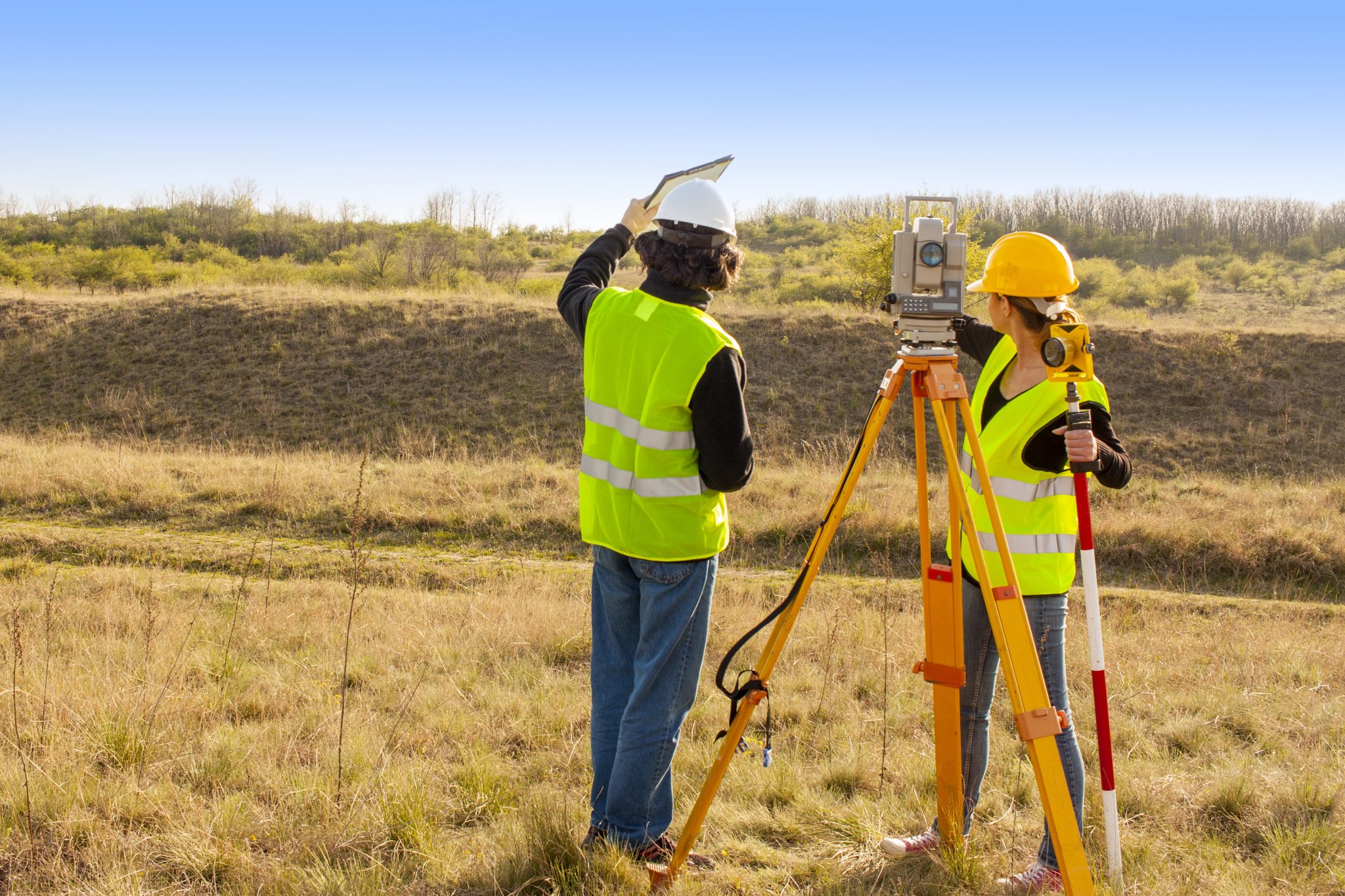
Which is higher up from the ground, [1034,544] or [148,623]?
[1034,544]

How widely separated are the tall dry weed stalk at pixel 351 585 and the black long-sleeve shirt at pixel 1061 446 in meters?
1.94

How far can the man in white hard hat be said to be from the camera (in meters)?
2.30

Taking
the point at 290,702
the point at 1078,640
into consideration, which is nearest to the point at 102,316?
the point at 290,702

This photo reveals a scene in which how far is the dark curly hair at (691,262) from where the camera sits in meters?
2.33

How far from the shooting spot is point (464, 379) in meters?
18.7

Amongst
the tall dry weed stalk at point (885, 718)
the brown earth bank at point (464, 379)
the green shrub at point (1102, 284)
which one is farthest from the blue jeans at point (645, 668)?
the green shrub at point (1102, 284)

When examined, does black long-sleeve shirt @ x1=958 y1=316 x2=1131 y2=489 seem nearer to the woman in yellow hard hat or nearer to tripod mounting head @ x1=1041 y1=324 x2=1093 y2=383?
the woman in yellow hard hat

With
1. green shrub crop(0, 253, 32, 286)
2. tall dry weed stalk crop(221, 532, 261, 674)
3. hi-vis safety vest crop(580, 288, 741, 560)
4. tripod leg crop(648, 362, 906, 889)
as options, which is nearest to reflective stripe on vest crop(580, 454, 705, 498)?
hi-vis safety vest crop(580, 288, 741, 560)

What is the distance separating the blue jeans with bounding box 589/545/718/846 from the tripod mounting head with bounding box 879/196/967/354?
88 centimetres

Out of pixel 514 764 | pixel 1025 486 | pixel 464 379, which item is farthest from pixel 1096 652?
pixel 464 379

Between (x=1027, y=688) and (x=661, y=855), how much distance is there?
1.19m

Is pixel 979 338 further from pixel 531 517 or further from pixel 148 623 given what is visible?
pixel 531 517

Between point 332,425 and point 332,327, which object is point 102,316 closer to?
point 332,327

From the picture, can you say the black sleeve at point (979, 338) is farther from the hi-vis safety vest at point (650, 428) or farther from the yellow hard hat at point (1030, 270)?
the hi-vis safety vest at point (650, 428)
